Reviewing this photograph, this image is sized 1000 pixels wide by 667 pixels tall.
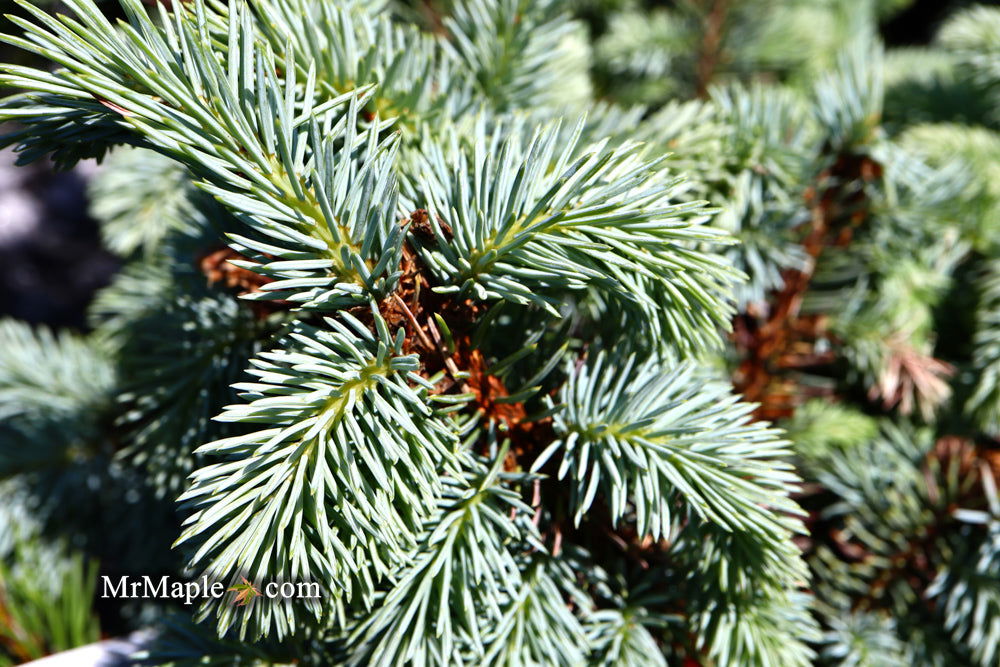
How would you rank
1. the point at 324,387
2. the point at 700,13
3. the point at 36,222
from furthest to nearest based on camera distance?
the point at 36,222, the point at 700,13, the point at 324,387

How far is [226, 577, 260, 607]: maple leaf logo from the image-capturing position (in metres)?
0.29

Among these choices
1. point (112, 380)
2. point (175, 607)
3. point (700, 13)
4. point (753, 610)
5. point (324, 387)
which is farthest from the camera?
point (700, 13)

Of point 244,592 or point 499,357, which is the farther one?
point 499,357

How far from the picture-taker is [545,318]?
1.35 feet

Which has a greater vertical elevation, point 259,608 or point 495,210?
point 495,210

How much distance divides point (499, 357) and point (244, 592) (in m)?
0.19

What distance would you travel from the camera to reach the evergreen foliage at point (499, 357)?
0.95ft

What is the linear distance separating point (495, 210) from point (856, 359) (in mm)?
445

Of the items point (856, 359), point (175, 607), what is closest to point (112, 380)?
point (175, 607)

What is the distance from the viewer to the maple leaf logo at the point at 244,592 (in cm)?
29

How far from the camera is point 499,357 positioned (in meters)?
0.42

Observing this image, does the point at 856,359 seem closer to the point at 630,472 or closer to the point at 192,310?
the point at 630,472

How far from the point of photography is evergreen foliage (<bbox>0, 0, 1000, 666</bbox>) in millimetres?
291

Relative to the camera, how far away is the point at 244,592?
0.30 metres
